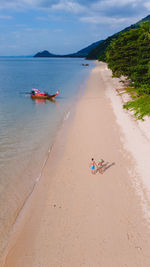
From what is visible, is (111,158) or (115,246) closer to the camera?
(115,246)

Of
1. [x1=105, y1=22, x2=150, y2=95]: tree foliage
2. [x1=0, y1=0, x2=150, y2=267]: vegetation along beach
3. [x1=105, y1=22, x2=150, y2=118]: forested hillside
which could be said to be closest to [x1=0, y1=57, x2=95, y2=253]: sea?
[x1=0, y1=0, x2=150, y2=267]: vegetation along beach

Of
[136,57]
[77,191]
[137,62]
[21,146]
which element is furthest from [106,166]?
[136,57]

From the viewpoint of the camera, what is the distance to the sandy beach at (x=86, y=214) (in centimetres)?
757

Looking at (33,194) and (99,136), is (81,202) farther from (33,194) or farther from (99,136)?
(99,136)

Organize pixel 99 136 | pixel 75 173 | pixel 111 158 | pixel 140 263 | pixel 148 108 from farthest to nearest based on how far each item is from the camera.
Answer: pixel 148 108 < pixel 99 136 < pixel 111 158 < pixel 75 173 < pixel 140 263

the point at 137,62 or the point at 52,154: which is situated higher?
the point at 137,62

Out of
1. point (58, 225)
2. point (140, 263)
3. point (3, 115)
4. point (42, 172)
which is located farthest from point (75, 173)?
point (3, 115)

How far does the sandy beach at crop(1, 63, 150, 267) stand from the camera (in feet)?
24.8

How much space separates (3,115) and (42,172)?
15975 millimetres

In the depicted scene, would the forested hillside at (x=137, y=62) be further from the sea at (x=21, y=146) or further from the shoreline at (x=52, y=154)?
the sea at (x=21, y=146)

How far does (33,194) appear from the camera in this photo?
36.7ft

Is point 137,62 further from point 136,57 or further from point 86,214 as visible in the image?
point 86,214

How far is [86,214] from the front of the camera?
9.42 metres

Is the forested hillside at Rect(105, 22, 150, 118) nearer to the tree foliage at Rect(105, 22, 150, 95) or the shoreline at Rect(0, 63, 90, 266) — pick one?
the tree foliage at Rect(105, 22, 150, 95)
